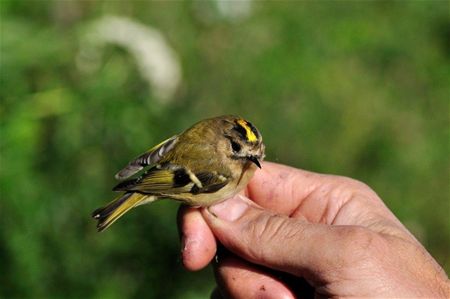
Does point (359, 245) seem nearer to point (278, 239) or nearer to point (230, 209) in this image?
point (278, 239)

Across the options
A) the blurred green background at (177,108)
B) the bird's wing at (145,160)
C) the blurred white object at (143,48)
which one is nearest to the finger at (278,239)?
the bird's wing at (145,160)

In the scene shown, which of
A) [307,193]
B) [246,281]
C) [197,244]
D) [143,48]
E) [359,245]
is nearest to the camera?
[359,245]

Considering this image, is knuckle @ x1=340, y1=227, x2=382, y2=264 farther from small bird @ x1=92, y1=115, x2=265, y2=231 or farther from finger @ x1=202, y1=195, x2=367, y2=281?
small bird @ x1=92, y1=115, x2=265, y2=231

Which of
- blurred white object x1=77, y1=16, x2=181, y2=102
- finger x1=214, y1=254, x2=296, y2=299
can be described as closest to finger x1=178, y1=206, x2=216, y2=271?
finger x1=214, y1=254, x2=296, y2=299

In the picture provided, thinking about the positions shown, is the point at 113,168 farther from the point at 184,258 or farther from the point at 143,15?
the point at 143,15

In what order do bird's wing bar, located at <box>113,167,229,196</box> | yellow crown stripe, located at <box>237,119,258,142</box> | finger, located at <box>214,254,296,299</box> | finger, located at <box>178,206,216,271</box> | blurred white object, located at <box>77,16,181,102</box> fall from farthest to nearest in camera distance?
1. blurred white object, located at <box>77,16,181,102</box>
2. yellow crown stripe, located at <box>237,119,258,142</box>
3. bird's wing bar, located at <box>113,167,229,196</box>
4. finger, located at <box>178,206,216,271</box>
5. finger, located at <box>214,254,296,299</box>

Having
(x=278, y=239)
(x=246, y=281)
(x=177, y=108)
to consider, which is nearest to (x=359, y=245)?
(x=278, y=239)
